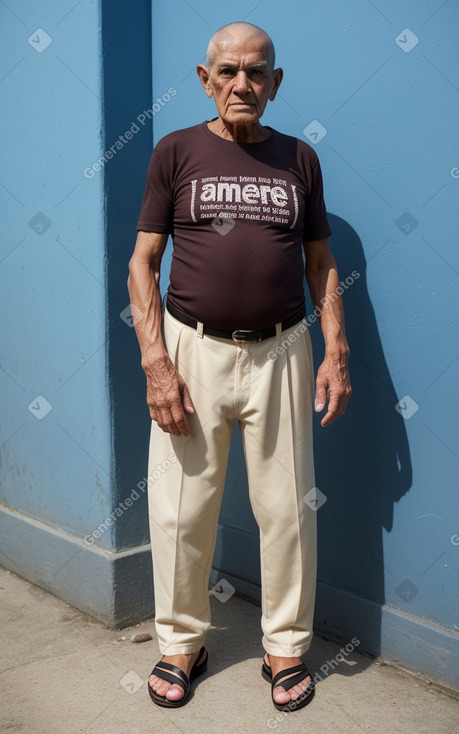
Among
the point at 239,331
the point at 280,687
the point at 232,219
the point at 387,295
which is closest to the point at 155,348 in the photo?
the point at 239,331

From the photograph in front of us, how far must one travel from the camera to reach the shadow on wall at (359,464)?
271 centimetres

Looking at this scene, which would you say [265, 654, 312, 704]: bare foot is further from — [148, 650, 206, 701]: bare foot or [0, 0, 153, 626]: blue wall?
[0, 0, 153, 626]: blue wall

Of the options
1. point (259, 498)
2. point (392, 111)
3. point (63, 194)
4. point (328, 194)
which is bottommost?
point (259, 498)

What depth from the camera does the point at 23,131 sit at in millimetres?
3361

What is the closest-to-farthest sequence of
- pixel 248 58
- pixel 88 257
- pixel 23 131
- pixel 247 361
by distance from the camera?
pixel 248 58, pixel 247 361, pixel 88 257, pixel 23 131

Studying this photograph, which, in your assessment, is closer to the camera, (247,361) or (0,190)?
Result: (247,361)

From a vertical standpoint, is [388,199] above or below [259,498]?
above

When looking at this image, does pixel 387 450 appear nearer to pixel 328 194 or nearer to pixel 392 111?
pixel 328 194

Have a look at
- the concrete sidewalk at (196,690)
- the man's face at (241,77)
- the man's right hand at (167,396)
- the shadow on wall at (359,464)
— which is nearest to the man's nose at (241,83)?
the man's face at (241,77)

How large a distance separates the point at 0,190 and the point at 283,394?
1.86 metres

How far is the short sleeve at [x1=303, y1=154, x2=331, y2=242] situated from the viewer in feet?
8.13

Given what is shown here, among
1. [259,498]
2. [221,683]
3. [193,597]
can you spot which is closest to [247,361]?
[259,498]

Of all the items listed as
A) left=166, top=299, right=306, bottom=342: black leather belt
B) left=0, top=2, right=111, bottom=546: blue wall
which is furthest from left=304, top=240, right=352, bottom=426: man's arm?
left=0, top=2, right=111, bottom=546: blue wall

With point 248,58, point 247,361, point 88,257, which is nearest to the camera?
point 248,58
